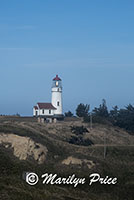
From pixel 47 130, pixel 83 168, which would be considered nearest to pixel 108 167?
pixel 83 168

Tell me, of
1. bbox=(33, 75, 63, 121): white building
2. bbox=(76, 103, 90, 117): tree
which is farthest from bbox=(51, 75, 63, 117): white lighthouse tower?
bbox=(76, 103, 90, 117): tree

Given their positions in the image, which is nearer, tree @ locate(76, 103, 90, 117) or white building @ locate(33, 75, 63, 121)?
white building @ locate(33, 75, 63, 121)

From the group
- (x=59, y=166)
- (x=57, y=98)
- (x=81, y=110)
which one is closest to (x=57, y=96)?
(x=57, y=98)

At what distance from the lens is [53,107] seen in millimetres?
91000

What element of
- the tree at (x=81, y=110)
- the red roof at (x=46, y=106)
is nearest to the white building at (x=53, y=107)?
the red roof at (x=46, y=106)

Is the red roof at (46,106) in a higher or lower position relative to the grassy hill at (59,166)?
higher

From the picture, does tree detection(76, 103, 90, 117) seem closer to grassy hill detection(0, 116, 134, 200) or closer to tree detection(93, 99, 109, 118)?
tree detection(93, 99, 109, 118)

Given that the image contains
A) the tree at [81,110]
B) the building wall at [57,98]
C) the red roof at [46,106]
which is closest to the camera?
the red roof at [46,106]

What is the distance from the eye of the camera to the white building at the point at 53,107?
3546 inches

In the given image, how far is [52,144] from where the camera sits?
57781 millimetres

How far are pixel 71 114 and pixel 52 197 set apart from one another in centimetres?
8611

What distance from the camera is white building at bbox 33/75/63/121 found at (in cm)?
9006

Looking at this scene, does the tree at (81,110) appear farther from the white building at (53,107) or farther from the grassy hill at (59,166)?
the grassy hill at (59,166)

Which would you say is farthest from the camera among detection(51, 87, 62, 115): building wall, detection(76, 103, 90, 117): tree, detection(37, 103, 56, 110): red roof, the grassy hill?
detection(76, 103, 90, 117): tree
